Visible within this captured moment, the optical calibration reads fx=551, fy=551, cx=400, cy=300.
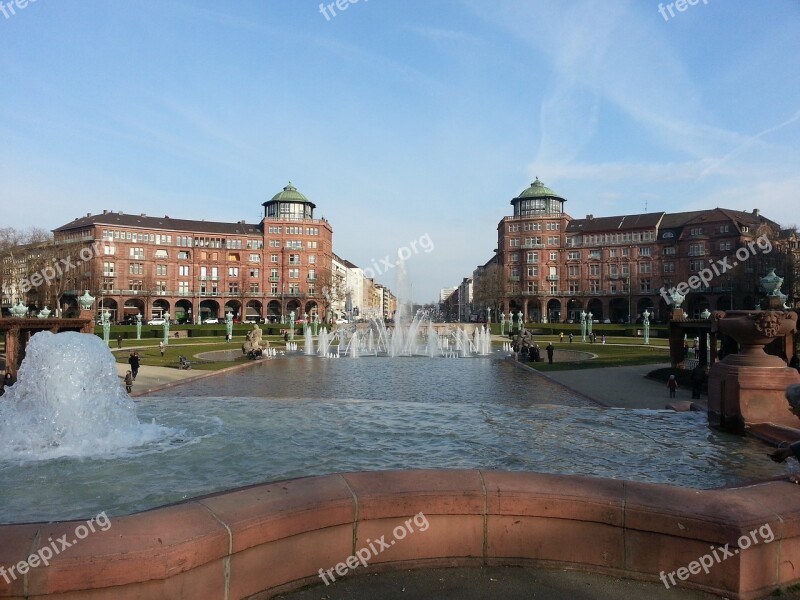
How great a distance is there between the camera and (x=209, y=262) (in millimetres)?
102188

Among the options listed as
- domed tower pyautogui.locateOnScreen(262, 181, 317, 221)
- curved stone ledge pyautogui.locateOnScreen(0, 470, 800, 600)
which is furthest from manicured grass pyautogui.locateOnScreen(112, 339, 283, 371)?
domed tower pyautogui.locateOnScreen(262, 181, 317, 221)

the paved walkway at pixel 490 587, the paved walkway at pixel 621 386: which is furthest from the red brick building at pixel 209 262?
the paved walkway at pixel 490 587

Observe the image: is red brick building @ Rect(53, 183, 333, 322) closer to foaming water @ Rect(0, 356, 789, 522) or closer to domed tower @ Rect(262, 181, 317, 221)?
domed tower @ Rect(262, 181, 317, 221)

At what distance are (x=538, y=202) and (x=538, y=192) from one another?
1.99m

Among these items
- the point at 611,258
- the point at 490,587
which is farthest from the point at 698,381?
the point at 611,258

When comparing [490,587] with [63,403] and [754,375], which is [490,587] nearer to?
[754,375]

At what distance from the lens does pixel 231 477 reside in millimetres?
8359

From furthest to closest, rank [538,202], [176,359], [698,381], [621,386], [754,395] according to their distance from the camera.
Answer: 1. [538,202]
2. [176,359]
3. [621,386]
4. [698,381]
5. [754,395]

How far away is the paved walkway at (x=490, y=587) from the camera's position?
397 cm

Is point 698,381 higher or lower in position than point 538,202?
lower

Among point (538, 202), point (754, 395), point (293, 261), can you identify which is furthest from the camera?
point (538, 202)

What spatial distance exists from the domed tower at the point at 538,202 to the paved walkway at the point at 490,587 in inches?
4223

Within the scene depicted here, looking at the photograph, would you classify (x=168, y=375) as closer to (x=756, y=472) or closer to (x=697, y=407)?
(x=697, y=407)

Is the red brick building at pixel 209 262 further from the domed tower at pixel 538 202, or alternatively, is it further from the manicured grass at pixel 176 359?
the manicured grass at pixel 176 359
